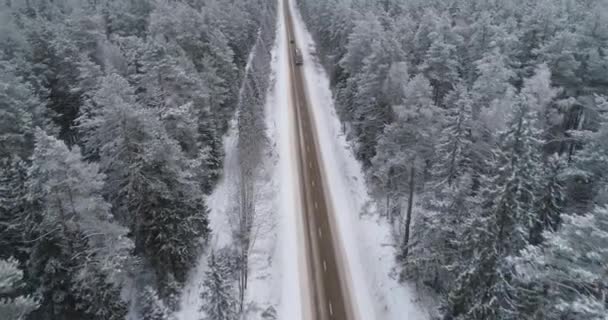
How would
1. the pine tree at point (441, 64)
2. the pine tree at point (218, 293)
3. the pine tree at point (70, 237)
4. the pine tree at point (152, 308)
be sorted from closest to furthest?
the pine tree at point (70, 237), the pine tree at point (152, 308), the pine tree at point (218, 293), the pine tree at point (441, 64)

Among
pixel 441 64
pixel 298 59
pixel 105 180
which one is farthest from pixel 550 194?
pixel 298 59

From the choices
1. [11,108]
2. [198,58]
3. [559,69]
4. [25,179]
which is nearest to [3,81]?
[11,108]

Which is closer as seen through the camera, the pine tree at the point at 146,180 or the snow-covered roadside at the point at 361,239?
the pine tree at the point at 146,180

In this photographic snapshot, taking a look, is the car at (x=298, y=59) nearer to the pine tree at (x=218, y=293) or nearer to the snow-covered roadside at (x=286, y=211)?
the snow-covered roadside at (x=286, y=211)

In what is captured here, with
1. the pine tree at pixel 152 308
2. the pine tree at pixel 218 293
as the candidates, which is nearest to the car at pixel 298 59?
the pine tree at pixel 218 293

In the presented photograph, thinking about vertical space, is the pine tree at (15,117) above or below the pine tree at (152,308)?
above

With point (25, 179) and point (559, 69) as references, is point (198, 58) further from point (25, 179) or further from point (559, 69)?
point (559, 69)

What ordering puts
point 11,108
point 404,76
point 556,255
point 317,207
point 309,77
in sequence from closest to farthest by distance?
point 556,255
point 11,108
point 404,76
point 317,207
point 309,77

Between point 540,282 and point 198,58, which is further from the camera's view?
point 198,58
